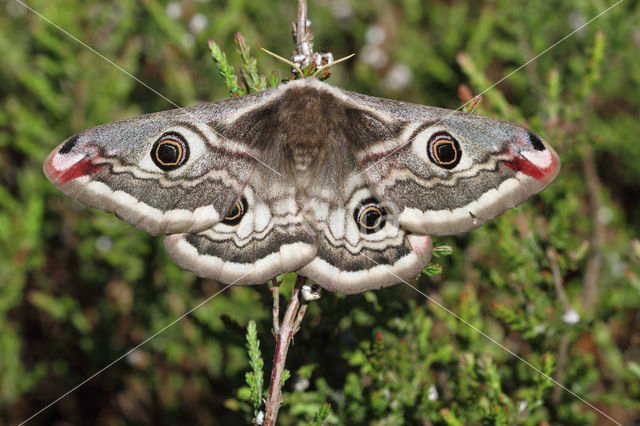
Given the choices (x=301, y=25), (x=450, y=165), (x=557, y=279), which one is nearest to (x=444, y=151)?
(x=450, y=165)

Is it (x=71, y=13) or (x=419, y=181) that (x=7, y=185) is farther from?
(x=419, y=181)

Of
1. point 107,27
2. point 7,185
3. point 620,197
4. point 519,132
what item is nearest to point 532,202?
point 519,132

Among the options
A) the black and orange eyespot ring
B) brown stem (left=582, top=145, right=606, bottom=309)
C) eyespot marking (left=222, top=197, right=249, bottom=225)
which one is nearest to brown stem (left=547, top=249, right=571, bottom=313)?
brown stem (left=582, top=145, right=606, bottom=309)

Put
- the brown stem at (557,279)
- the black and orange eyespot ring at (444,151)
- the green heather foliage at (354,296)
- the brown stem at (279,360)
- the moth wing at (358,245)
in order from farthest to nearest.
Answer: the brown stem at (557,279), the green heather foliage at (354,296), the black and orange eyespot ring at (444,151), the moth wing at (358,245), the brown stem at (279,360)

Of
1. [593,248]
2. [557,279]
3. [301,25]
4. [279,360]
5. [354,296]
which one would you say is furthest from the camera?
[593,248]

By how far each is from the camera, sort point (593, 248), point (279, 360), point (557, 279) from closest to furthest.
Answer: point (279, 360)
point (557, 279)
point (593, 248)

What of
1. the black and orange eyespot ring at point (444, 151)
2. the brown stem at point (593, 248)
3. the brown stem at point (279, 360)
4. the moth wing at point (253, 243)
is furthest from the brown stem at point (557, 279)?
the brown stem at point (279, 360)

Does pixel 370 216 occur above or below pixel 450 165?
below

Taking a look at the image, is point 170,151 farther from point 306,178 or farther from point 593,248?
point 593,248

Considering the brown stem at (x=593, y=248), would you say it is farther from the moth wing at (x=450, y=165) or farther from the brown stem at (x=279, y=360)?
the brown stem at (x=279, y=360)
